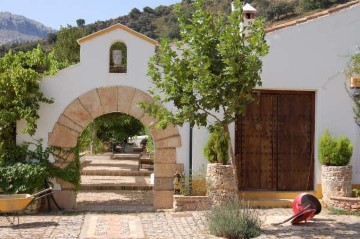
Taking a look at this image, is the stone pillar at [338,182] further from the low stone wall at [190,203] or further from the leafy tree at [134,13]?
the leafy tree at [134,13]

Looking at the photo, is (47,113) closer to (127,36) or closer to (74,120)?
(74,120)

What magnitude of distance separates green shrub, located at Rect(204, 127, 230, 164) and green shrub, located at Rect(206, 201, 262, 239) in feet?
Result: 7.10

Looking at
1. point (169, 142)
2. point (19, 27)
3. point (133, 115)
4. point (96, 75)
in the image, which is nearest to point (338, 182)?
point (169, 142)

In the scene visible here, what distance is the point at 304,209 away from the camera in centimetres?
989

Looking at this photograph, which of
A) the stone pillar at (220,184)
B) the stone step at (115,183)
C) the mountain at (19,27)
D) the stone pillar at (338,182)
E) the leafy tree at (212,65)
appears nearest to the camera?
the leafy tree at (212,65)

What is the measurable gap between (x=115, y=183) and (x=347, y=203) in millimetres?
7013

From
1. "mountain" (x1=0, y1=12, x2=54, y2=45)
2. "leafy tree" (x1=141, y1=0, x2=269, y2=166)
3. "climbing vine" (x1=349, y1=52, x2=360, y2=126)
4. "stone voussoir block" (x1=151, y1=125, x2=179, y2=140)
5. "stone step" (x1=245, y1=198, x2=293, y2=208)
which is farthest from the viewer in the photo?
"mountain" (x1=0, y1=12, x2=54, y2=45)

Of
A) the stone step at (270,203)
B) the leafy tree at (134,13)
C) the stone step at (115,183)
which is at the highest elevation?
the leafy tree at (134,13)

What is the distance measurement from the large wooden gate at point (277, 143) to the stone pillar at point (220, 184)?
4.49ft

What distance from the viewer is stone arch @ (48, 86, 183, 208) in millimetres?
12039

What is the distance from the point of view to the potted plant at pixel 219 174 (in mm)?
11172

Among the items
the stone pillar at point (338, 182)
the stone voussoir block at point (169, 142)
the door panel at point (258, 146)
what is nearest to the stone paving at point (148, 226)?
the stone pillar at point (338, 182)

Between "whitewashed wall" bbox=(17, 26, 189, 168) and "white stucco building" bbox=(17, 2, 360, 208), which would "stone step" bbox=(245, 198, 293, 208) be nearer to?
"white stucco building" bbox=(17, 2, 360, 208)

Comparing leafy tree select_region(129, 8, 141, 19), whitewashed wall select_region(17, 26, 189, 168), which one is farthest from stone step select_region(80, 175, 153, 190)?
leafy tree select_region(129, 8, 141, 19)
